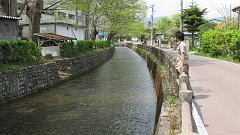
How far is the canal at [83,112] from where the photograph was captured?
1092 centimetres

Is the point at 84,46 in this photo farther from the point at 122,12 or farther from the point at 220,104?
the point at 220,104

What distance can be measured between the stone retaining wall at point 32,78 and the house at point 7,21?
17.2 feet

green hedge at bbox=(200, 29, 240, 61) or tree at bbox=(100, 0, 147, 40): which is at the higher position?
tree at bbox=(100, 0, 147, 40)

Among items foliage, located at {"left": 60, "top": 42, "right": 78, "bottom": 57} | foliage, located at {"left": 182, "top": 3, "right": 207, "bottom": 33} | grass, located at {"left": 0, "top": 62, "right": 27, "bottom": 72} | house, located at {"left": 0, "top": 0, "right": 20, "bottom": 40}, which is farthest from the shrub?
foliage, located at {"left": 182, "top": 3, "right": 207, "bottom": 33}

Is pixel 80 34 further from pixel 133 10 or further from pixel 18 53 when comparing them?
pixel 18 53

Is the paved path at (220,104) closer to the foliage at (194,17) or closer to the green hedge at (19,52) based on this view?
the green hedge at (19,52)

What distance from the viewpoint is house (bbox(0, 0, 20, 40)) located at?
23953 millimetres

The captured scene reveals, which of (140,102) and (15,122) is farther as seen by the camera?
(140,102)

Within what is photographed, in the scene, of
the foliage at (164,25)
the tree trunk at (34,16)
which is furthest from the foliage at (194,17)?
the foliage at (164,25)

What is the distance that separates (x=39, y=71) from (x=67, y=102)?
4151mm

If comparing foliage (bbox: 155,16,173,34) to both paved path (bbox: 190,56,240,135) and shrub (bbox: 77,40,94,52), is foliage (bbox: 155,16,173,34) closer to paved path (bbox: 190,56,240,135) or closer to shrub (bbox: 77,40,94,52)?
shrub (bbox: 77,40,94,52)

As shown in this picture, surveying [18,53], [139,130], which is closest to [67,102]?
[18,53]

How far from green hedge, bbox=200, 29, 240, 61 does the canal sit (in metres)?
7.68

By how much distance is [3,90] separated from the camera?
577 inches
